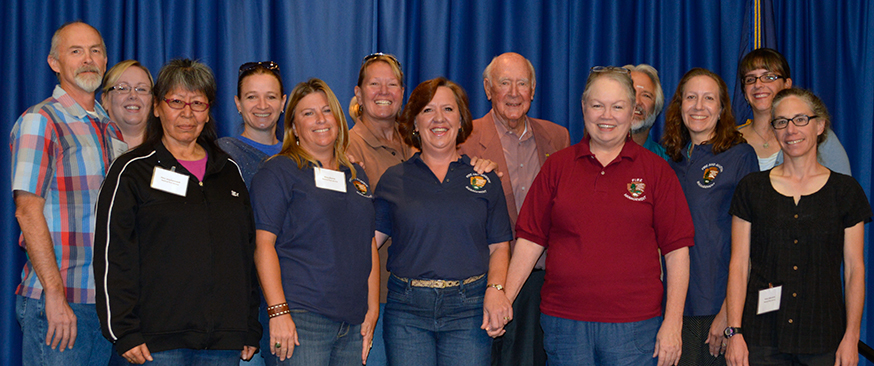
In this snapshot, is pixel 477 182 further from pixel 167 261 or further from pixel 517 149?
pixel 167 261

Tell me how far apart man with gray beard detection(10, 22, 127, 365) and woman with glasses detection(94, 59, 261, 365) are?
0.34 meters

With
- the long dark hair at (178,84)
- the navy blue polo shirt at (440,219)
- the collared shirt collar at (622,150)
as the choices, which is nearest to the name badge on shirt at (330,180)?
the navy blue polo shirt at (440,219)

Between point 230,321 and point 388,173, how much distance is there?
2.83ft

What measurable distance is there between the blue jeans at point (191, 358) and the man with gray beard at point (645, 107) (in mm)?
2224

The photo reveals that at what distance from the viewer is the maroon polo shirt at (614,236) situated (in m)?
2.04

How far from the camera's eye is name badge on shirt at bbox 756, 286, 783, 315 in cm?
226

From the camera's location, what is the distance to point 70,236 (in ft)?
7.48

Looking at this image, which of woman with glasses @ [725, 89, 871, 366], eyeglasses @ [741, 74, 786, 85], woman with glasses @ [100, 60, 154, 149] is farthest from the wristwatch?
woman with glasses @ [100, 60, 154, 149]

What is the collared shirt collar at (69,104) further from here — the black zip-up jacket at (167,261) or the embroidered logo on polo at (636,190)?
the embroidered logo on polo at (636,190)

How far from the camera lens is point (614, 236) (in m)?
2.05

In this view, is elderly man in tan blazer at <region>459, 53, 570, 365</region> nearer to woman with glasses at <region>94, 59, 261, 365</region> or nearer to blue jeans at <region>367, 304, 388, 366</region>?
blue jeans at <region>367, 304, 388, 366</region>

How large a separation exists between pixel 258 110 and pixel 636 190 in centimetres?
168

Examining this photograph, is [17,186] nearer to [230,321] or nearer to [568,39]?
[230,321]

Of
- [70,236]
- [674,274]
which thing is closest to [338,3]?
[70,236]
